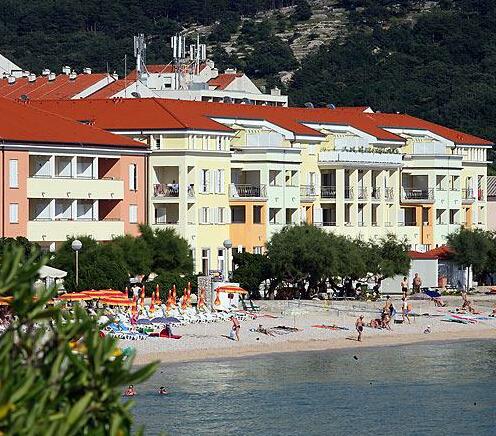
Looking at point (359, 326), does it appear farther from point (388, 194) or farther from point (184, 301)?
point (388, 194)

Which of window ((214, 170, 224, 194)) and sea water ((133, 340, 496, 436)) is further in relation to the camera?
window ((214, 170, 224, 194))

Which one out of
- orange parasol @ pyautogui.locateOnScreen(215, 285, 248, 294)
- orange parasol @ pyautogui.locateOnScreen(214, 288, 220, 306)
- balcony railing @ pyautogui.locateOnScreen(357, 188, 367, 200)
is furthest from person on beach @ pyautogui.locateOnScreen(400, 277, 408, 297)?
orange parasol @ pyautogui.locateOnScreen(214, 288, 220, 306)

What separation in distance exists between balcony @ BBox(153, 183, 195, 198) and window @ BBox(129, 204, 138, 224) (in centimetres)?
197

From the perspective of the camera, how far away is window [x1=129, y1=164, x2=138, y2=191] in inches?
3408

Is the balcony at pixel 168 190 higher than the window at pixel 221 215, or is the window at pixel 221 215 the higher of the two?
the balcony at pixel 168 190

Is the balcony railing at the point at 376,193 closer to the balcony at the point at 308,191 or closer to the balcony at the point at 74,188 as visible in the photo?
the balcony at the point at 308,191

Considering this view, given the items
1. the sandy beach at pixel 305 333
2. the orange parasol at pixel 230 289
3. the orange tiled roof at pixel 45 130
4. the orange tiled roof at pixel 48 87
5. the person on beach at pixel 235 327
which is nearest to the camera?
the sandy beach at pixel 305 333

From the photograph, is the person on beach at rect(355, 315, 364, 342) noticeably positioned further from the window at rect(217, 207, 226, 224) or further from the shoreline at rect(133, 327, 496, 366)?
the window at rect(217, 207, 226, 224)

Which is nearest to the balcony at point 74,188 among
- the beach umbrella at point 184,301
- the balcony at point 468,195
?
the beach umbrella at point 184,301

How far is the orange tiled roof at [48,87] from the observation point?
12175cm

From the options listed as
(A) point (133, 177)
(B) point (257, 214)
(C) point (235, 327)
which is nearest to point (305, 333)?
(C) point (235, 327)

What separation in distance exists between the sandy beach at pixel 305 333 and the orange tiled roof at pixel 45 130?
11726mm

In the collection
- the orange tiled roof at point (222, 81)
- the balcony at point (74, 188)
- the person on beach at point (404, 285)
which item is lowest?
the person on beach at point (404, 285)

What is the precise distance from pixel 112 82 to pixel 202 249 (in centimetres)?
3722
